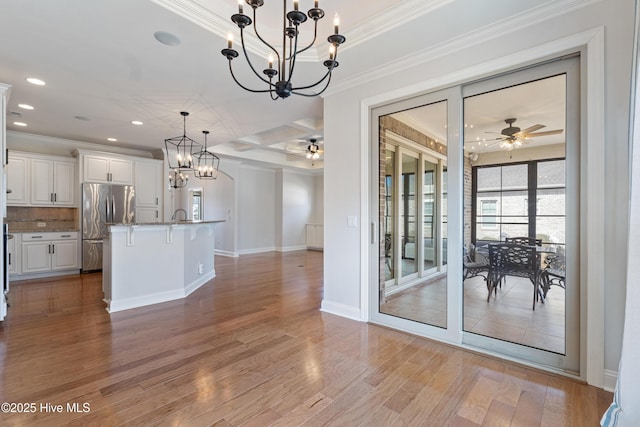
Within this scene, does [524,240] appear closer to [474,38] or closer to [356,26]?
[474,38]

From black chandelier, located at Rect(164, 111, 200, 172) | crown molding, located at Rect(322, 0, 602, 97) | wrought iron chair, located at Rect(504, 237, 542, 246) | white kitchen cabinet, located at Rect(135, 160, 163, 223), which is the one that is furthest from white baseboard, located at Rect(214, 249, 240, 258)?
wrought iron chair, located at Rect(504, 237, 542, 246)

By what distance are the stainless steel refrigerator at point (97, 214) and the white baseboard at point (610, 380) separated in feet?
23.7

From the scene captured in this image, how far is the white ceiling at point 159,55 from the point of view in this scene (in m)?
2.35

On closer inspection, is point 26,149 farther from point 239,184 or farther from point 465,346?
point 465,346

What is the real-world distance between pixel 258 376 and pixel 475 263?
7.11ft

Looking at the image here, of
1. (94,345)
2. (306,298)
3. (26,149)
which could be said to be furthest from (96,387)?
(26,149)

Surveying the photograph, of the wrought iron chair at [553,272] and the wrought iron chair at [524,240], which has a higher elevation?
the wrought iron chair at [524,240]

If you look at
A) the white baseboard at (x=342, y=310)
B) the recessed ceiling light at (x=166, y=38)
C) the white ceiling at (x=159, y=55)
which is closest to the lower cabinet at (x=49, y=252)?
the white ceiling at (x=159, y=55)

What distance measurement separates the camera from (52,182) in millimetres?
5922

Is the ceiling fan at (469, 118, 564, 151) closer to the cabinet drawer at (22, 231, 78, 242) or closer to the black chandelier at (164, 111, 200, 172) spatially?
the black chandelier at (164, 111, 200, 172)

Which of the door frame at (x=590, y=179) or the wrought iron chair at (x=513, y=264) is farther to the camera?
the wrought iron chair at (x=513, y=264)

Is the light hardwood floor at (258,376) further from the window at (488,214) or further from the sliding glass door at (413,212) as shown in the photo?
the window at (488,214)

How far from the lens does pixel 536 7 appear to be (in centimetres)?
227

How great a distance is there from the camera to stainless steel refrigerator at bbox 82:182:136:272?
19.7ft
